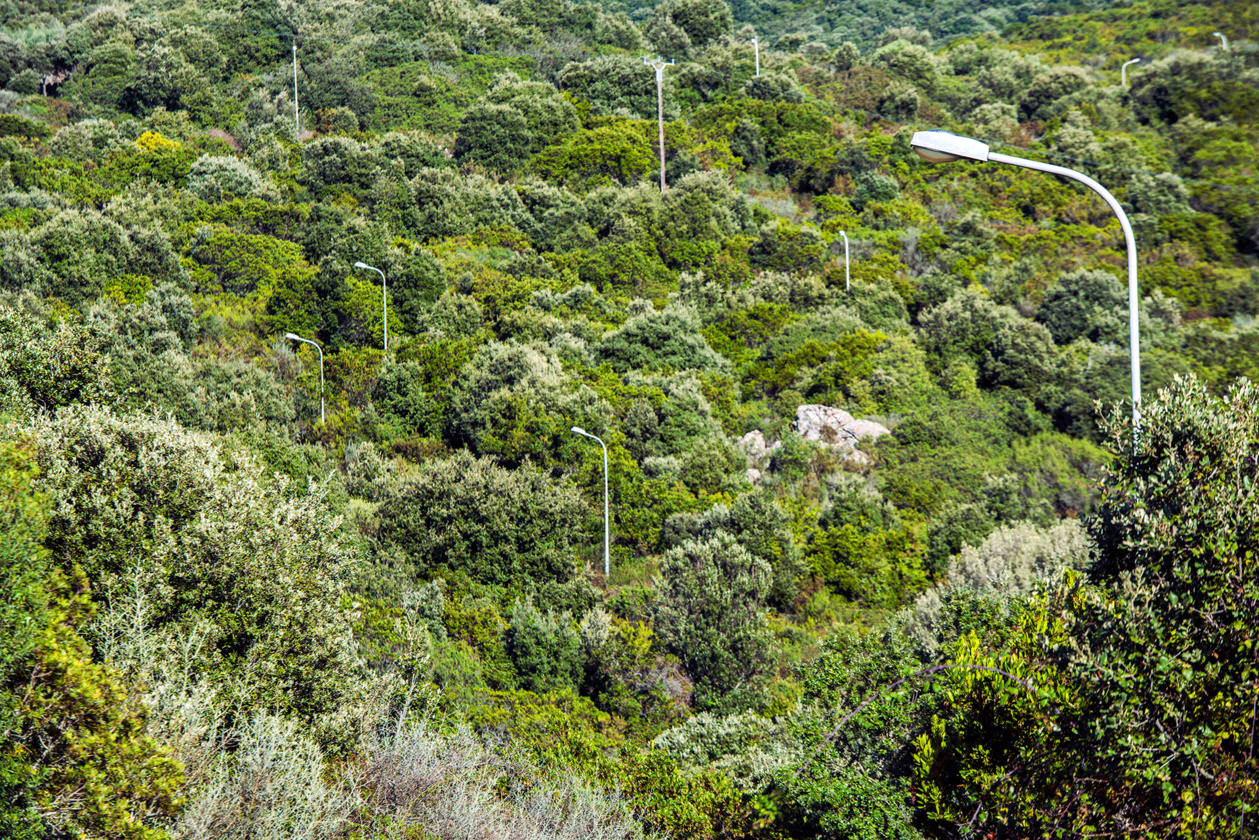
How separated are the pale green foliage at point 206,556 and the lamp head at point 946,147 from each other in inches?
349

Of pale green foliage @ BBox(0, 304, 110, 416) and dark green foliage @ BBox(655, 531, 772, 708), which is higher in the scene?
pale green foliage @ BBox(0, 304, 110, 416)

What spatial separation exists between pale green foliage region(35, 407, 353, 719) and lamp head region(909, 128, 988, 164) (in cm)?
886

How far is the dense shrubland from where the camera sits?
734 cm

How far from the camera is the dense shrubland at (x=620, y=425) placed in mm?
7336

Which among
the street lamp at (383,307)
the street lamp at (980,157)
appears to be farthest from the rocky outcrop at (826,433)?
the street lamp at (980,157)

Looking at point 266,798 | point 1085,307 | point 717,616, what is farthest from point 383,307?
point 266,798

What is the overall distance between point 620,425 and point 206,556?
90.1 ft

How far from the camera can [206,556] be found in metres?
11.7

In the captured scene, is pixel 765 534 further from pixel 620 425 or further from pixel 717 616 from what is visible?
pixel 620 425

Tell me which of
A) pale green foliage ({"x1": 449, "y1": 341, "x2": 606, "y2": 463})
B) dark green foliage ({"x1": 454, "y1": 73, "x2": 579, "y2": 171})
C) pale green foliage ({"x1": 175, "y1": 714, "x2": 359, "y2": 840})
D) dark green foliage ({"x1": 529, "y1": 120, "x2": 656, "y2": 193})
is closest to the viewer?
pale green foliage ({"x1": 175, "y1": 714, "x2": 359, "y2": 840})

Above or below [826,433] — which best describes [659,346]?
above

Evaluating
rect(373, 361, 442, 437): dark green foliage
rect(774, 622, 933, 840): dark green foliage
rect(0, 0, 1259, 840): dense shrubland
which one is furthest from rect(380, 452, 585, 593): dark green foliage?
rect(774, 622, 933, 840): dark green foliage

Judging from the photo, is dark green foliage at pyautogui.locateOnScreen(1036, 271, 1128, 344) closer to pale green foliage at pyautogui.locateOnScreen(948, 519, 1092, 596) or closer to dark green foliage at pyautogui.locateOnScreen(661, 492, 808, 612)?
pale green foliage at pyautogui.locateOnScreen(948, 519, 1092, 596)

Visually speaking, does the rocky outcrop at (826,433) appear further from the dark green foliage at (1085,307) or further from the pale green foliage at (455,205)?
the pale green foliage at (455,205)
